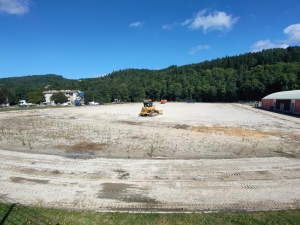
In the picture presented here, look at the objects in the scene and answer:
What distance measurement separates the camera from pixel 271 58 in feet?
429

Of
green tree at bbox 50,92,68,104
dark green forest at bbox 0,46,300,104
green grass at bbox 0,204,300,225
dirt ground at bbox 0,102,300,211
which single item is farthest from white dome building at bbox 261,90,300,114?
green tree at bbox 50,92,68,104

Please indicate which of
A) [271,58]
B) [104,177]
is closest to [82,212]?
[104,177]

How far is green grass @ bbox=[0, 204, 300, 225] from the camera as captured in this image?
18.1ft

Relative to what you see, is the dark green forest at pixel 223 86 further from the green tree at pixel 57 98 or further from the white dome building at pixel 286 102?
the white dome building at pixel 286 102

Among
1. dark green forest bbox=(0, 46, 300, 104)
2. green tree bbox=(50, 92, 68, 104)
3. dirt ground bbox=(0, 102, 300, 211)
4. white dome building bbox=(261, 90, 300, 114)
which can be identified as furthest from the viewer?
green tree bbox=(50, 92, 68, 104)

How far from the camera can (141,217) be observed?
5.77 m

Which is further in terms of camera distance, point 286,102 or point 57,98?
point 57,98

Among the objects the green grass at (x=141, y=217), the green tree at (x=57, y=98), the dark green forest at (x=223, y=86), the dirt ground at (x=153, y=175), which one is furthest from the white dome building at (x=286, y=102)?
the green tree at (x=57, y=98)

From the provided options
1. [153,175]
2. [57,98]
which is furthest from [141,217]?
[57,98]

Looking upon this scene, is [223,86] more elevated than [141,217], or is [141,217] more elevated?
[223,86]

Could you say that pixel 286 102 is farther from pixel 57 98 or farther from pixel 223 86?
pixel 57 98

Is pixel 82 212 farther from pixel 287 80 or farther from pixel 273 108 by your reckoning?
pixel 287 80

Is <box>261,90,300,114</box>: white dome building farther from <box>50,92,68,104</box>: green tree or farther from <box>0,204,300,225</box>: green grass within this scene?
<box>50,92,68,104</box>: green tree

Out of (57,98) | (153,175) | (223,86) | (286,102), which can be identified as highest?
(223,86)
